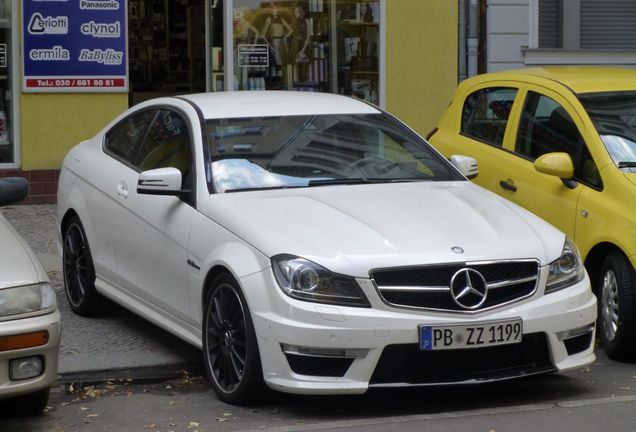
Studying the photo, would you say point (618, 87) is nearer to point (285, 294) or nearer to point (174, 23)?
point (285, 294)

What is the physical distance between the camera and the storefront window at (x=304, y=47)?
47.7 feet

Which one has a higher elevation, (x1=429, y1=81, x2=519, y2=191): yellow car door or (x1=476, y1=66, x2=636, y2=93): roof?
(x1=476, y1=66, x2=636, y2=93): roof

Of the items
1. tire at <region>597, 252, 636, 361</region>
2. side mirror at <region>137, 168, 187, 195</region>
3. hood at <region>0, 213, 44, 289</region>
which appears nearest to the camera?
hood at <region>0, 213, 44, 289</region>

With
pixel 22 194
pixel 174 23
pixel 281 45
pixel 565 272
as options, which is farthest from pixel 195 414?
pixel 174 23

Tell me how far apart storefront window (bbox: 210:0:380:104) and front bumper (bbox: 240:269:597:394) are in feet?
27.7

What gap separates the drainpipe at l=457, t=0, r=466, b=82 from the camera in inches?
591

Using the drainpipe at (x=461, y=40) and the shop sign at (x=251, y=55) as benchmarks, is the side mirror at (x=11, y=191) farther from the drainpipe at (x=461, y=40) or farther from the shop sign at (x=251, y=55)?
the drainpipe at (x=461, y=40)

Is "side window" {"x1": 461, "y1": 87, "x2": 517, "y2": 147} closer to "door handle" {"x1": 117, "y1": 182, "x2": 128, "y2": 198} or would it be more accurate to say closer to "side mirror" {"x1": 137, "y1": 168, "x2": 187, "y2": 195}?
"door handle" {"x1": 117, "y1": 182, "x2": 128, "y2": 198}

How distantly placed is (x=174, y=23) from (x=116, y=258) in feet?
26.4

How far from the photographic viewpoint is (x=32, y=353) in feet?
19.6

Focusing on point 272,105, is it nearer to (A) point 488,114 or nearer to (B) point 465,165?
(B) point 465,165

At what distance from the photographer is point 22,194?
6.83m

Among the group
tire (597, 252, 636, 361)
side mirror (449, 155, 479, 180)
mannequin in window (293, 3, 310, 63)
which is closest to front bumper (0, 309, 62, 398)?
side mirror (449, 155, 479, 180)

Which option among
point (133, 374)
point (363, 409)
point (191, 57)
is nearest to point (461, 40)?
point (191, 57)
